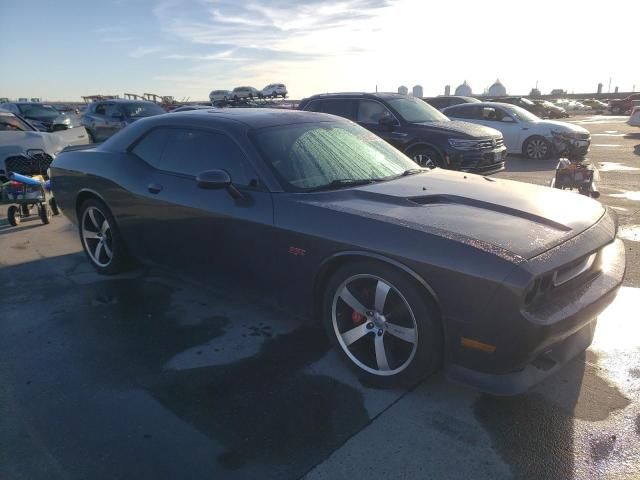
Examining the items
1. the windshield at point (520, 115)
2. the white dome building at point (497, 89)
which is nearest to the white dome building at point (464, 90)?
the white dome building at point (497, 89)

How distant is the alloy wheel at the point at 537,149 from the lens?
1255cm

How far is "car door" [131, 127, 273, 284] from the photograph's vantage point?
10.9ft

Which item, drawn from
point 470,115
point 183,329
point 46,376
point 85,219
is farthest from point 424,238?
point 470,115

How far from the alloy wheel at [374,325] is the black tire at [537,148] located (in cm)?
1138

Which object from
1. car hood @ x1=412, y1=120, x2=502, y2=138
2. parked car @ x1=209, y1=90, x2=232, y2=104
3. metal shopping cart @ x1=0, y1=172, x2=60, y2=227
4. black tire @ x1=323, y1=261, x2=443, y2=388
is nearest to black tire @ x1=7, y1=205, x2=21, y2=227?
metal shopping cart @ x1=0, y1=172, x2=60, y2=227

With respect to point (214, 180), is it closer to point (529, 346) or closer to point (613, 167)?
point (529, 346)

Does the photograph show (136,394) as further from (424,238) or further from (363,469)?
(424,238)

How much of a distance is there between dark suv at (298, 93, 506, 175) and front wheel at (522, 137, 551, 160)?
3.96 meters

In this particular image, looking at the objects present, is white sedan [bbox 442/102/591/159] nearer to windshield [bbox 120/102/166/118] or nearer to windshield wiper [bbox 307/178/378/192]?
windshield [bbox 120/102/166/118]

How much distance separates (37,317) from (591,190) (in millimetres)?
5938

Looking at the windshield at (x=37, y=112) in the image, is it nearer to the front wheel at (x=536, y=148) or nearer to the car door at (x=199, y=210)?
the car door at (x=199, y=210)

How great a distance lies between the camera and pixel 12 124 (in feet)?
27.9

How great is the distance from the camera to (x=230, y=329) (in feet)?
12.0

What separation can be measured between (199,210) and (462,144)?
6093mm
